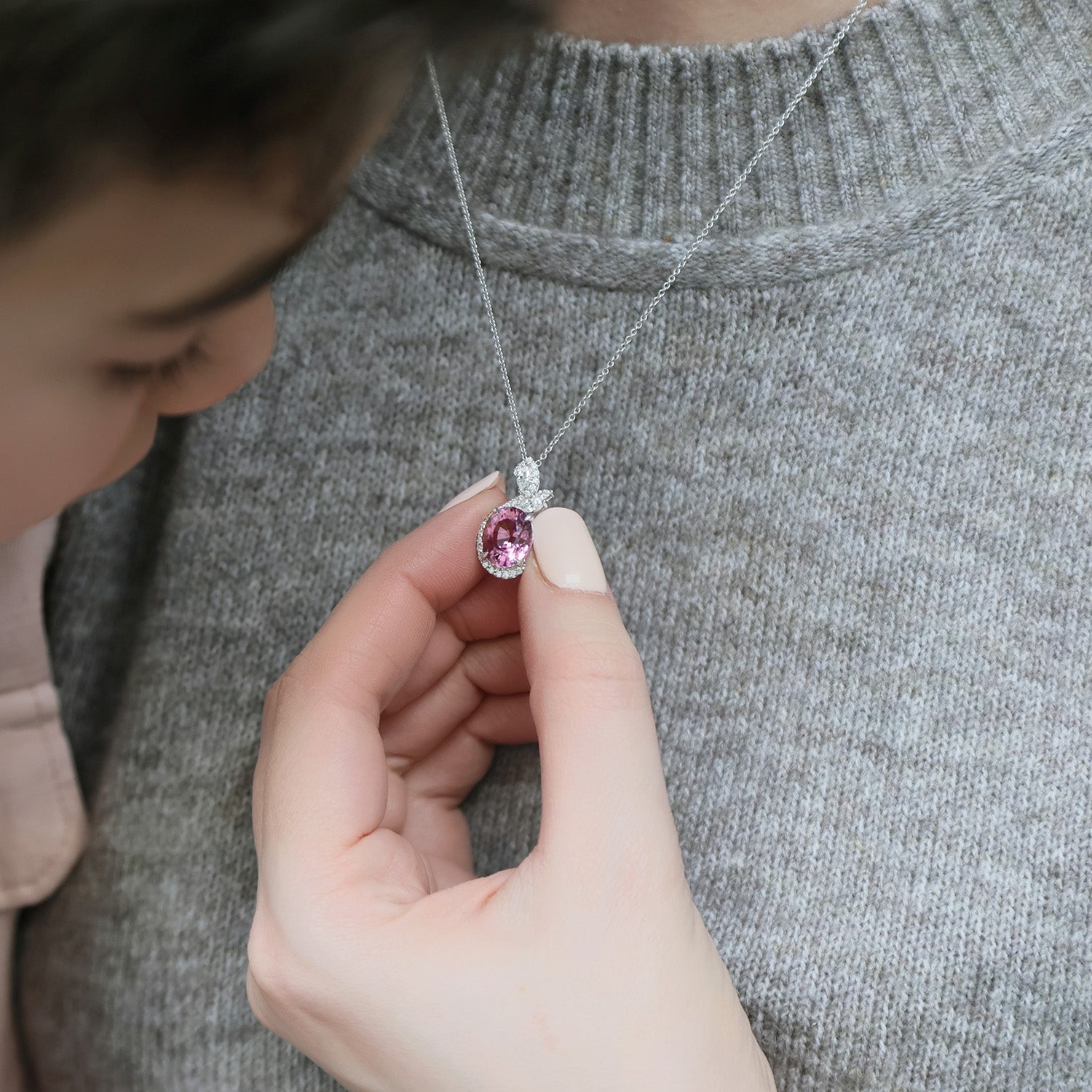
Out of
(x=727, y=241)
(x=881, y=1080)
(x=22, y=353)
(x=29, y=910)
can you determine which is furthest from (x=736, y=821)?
(x=29, y=910)

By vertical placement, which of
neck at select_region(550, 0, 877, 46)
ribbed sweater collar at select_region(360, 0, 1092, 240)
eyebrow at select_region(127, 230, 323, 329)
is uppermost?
eyebrow at select_region(127, 230, 323, 329)

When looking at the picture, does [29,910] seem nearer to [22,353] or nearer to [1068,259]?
[22,353]

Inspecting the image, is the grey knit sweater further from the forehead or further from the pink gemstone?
the forehead

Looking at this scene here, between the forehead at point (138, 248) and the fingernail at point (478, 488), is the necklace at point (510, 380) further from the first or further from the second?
the forehead at point (138, 248)

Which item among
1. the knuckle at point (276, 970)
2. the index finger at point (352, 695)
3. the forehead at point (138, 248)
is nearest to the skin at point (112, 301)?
the forehead at point (138, 248)

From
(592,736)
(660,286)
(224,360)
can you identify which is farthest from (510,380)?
(592,736)

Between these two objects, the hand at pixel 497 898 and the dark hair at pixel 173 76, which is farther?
the hand at pixel 497 898

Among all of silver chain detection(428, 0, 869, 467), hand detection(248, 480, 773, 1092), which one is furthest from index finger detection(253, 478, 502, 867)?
silver chain detection(428, 0, 869, 467)
